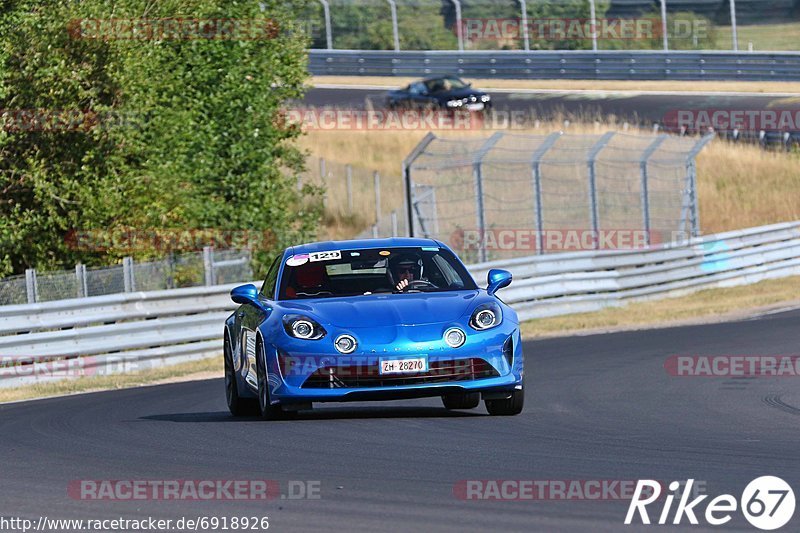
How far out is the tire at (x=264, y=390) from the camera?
10773 mm

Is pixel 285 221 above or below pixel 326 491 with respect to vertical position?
below

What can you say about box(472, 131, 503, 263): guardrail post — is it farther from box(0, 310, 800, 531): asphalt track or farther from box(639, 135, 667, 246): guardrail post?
box(0, 310, 800, 531): asphalt track

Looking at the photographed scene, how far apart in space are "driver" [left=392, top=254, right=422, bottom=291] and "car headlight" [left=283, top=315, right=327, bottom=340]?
1051 millimetres

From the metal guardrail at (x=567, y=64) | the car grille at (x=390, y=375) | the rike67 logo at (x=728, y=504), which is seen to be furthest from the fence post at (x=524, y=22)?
the rike67 logo at (x=728, y=504)

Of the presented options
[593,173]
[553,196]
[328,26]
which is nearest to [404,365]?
[593,173]

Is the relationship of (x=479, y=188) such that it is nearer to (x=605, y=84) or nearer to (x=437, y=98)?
(x=437, y=98)

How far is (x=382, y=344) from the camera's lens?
10.3 metres

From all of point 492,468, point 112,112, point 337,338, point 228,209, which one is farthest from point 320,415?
point 228,209

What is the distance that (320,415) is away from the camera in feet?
37.8

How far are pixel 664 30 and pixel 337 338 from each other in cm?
3900

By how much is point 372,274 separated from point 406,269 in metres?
0.26

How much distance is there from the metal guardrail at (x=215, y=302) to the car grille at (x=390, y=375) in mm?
7621

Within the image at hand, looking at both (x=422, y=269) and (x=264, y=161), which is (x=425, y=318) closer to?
(x=422, y=269)

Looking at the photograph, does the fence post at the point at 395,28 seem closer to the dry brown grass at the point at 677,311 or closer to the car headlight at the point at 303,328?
the dry brown grass at the point at 677,311
